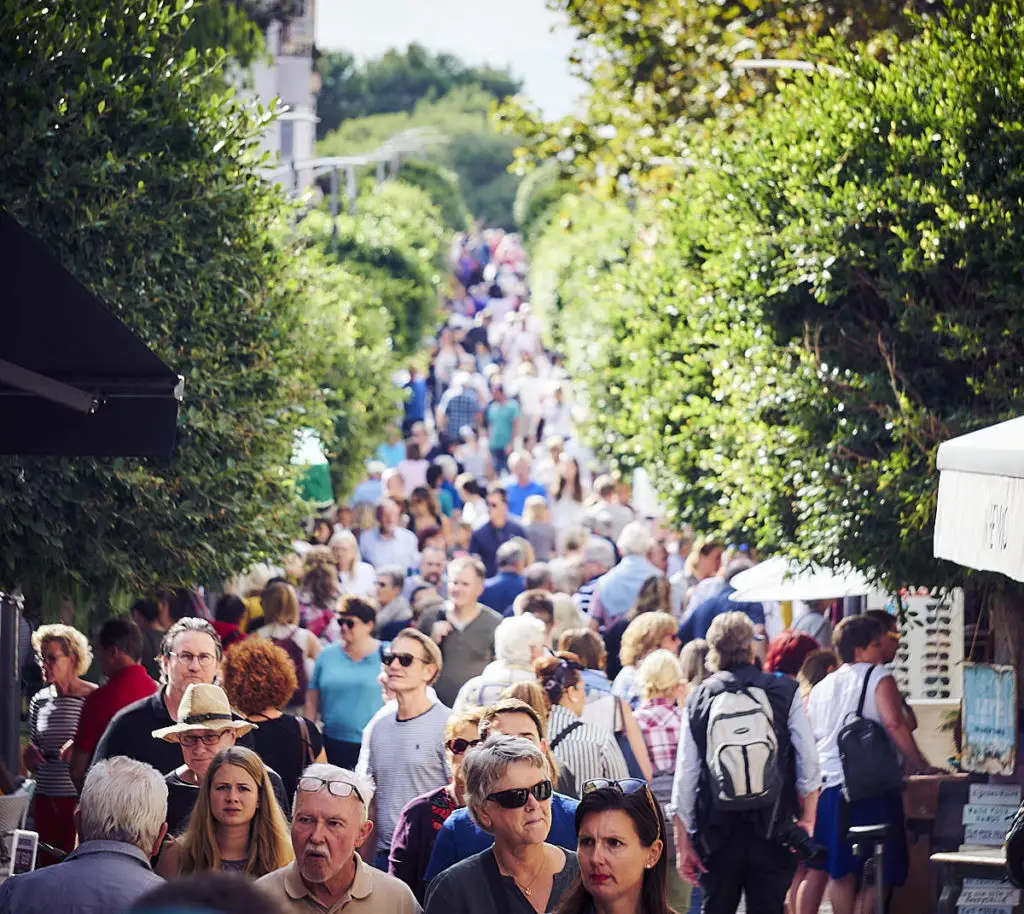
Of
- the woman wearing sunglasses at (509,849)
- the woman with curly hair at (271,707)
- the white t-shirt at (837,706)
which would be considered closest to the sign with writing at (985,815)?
the white t-shirt at (837,706)

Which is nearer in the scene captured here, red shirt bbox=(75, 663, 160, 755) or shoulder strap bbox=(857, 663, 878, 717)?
red shirt bbox=(75, 663, 160, 755)

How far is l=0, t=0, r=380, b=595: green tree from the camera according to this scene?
9773 mm

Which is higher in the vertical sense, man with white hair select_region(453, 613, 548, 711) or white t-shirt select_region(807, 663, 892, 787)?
man with white hair select_region(453, 613, 548, 711)

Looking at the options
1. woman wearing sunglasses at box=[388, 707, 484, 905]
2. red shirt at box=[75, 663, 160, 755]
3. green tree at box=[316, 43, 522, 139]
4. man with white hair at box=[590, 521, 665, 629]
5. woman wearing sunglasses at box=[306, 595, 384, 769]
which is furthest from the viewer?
green tree at box=[316, 43, 522, 139]

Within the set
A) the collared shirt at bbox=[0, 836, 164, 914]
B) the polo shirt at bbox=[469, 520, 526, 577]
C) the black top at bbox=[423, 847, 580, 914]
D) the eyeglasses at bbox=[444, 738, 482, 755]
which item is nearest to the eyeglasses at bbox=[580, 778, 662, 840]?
the black top at bbox=[423, 847, 580, 914]

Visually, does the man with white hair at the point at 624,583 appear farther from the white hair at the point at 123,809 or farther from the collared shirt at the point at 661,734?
the white hair at the point at 123,809

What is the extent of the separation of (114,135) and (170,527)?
2051 mm

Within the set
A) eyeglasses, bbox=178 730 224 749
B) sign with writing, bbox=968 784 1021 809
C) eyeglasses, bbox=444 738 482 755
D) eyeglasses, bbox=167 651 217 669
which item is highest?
eyeglasses, bbox=167 651 217 669

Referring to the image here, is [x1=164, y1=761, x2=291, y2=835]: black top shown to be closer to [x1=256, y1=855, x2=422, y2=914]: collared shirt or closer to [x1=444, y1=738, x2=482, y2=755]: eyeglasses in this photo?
[x1=444, y1=738, x2=482, y2=755]: eyeglasses

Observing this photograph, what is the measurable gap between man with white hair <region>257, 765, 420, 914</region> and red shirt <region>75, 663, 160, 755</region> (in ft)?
11.7

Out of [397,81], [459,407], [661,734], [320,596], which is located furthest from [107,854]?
[397,81]

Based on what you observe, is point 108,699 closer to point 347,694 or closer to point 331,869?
point 347,694

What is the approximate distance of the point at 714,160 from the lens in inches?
573

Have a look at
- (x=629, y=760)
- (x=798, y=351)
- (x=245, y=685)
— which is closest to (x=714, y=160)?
(x=798, y=351)
